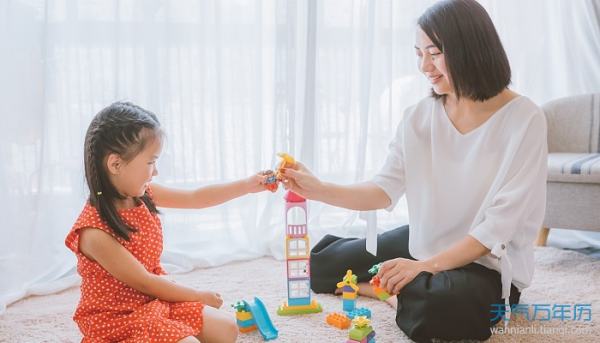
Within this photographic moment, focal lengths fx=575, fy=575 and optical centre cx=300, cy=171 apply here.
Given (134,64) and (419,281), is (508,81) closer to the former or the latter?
(419,281)

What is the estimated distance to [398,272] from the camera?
141 cm

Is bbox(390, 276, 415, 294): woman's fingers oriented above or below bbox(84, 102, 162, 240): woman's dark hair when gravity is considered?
below

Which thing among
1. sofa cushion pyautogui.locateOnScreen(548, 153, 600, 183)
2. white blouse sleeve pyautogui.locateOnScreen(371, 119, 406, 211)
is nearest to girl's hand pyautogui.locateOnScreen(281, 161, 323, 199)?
white blouse sleeve pyautogui.locateOnScreen(371, 119, 406, 211)

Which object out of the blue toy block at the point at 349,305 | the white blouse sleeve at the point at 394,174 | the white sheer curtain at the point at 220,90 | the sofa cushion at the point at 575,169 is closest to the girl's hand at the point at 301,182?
the white blouse sleeve at the point at 394,174

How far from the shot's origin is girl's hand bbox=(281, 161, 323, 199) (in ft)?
5.18

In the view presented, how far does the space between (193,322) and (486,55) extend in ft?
3.04

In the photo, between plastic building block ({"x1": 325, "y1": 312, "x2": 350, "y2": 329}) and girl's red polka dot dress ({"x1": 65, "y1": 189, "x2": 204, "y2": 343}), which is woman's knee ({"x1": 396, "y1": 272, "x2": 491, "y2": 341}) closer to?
plastic building block ({"x1": 325, "y1": 312, "x2": 350, "y2": 329})

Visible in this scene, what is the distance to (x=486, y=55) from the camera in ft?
4.54

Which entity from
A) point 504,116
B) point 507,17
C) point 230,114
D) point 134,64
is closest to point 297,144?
point 230,114

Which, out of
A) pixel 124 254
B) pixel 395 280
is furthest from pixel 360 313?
pixel 124 254

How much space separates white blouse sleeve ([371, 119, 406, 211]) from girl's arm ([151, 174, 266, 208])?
0.34 metres

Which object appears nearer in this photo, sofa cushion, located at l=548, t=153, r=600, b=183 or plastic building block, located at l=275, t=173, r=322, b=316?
plastic building block, located at l=275, t=173, r=322, b=316

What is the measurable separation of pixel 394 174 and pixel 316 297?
46cm

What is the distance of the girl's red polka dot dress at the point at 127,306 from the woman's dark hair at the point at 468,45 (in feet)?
2.68
